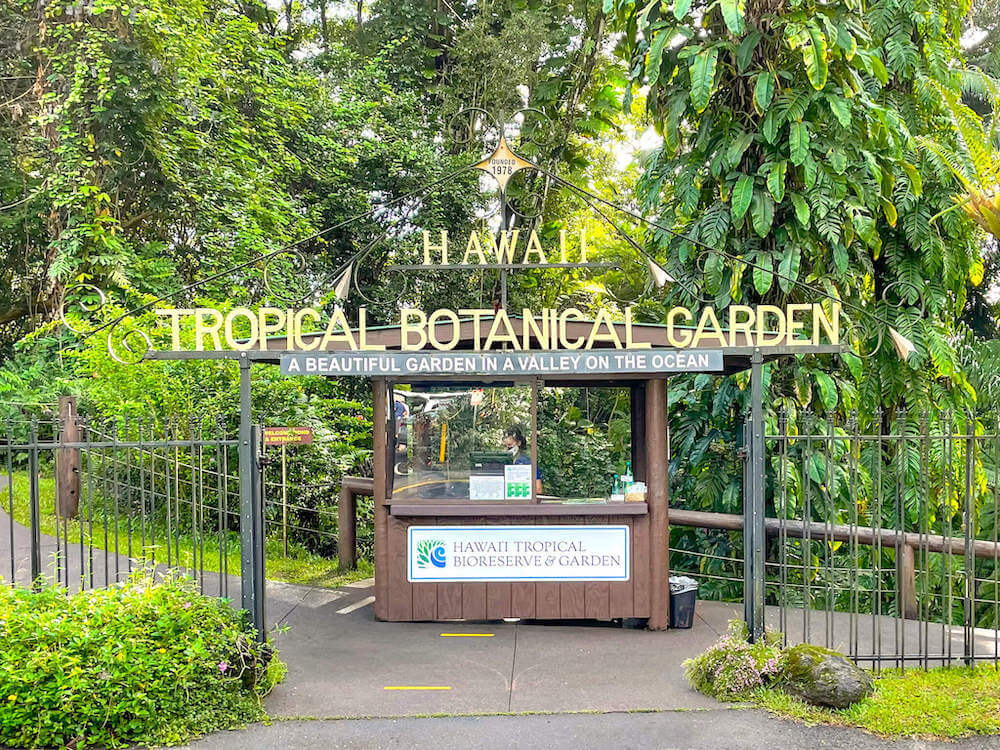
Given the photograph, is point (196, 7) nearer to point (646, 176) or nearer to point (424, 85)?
point (424, 85)

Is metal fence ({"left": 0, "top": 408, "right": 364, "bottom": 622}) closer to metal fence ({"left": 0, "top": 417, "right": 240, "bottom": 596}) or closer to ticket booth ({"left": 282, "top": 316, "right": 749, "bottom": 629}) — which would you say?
metal fence ({"left": 0, "top": 417, "right": 240, "bottom": 596})

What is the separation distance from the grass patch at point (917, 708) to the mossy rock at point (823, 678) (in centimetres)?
6

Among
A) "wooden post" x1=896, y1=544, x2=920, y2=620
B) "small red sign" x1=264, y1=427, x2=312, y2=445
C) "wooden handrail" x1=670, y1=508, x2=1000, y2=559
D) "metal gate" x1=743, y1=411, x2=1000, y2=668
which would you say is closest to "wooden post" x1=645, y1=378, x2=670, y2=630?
"metal gate" x1=743, y1=411, x2=1000, y2=668

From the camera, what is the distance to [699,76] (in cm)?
804

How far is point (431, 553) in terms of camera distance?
732cm

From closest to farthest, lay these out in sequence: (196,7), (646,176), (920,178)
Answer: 1. (920,178)
2. (646,176)
3. (196,7)

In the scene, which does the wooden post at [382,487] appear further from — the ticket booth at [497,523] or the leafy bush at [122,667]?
the leafy bush at [122,667]

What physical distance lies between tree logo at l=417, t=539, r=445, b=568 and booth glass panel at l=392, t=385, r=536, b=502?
1.27 ft

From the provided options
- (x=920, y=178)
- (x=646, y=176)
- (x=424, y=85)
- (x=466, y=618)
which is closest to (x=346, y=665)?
(x=466, y=618)

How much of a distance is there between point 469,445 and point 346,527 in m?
2.89

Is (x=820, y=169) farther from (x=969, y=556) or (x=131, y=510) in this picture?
(x=131, y=510)

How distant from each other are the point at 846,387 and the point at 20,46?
45.6ft

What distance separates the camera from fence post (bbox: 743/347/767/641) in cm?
604

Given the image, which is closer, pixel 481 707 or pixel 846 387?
pixel 481 707
